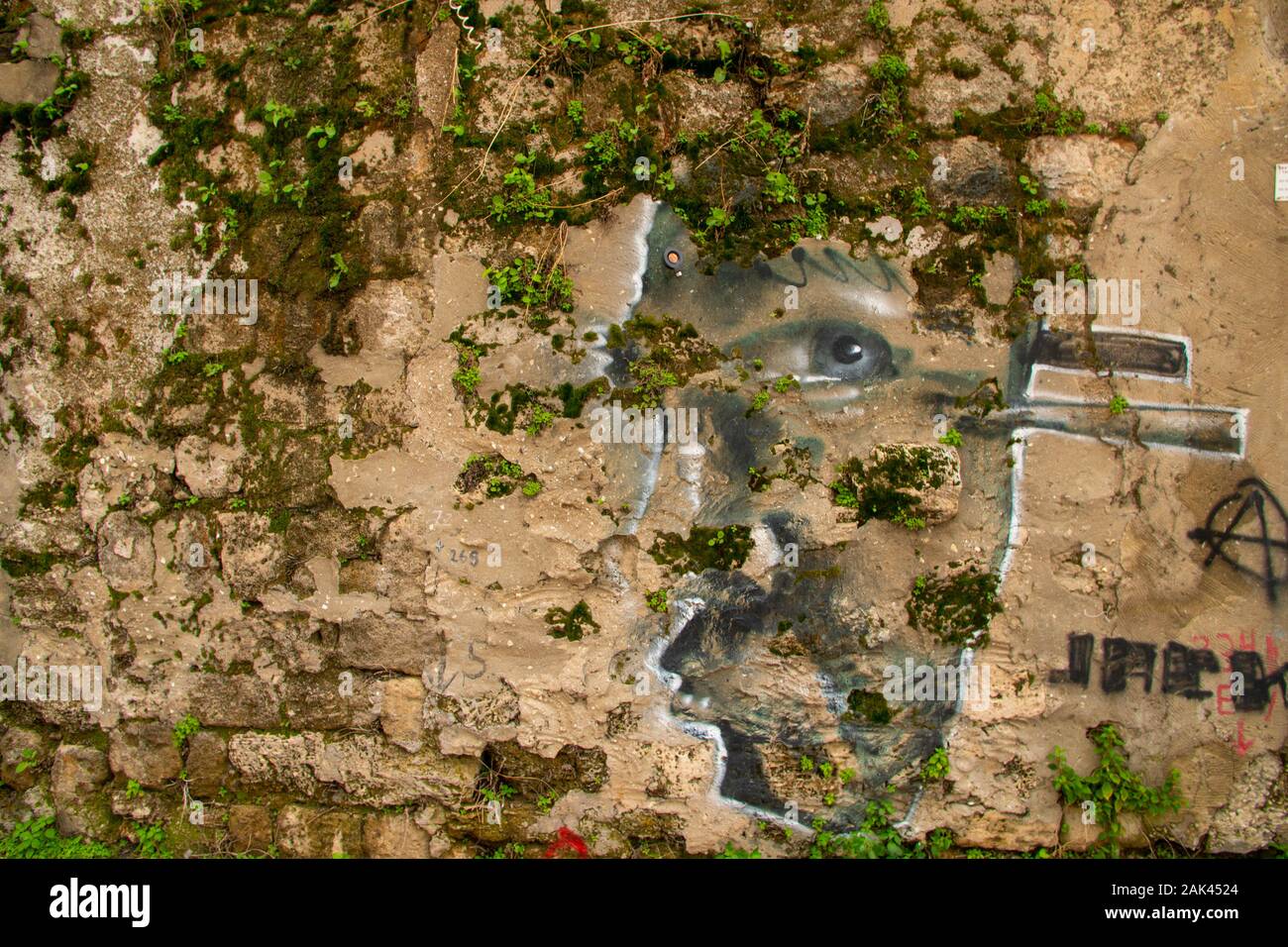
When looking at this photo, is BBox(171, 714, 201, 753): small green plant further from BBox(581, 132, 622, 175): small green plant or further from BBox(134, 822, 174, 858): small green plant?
BBox(581, 132, 622, 175): small green plant

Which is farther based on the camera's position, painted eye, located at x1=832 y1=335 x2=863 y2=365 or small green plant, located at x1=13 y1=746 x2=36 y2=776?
small green plant, located at x1=13 y1=746 x2=36 y2=776

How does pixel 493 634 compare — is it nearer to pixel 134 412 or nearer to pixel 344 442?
pixel 344 442

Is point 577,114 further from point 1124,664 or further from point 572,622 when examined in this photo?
point 1124,664

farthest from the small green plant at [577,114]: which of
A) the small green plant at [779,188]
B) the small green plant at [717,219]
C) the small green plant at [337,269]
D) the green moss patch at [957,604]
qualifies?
the green moss patch at [957,604]

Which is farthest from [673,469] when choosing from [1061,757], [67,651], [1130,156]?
[67,651]

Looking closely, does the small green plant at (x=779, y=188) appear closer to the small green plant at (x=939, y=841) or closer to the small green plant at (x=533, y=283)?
the small green plant at (x=533, y=283)
